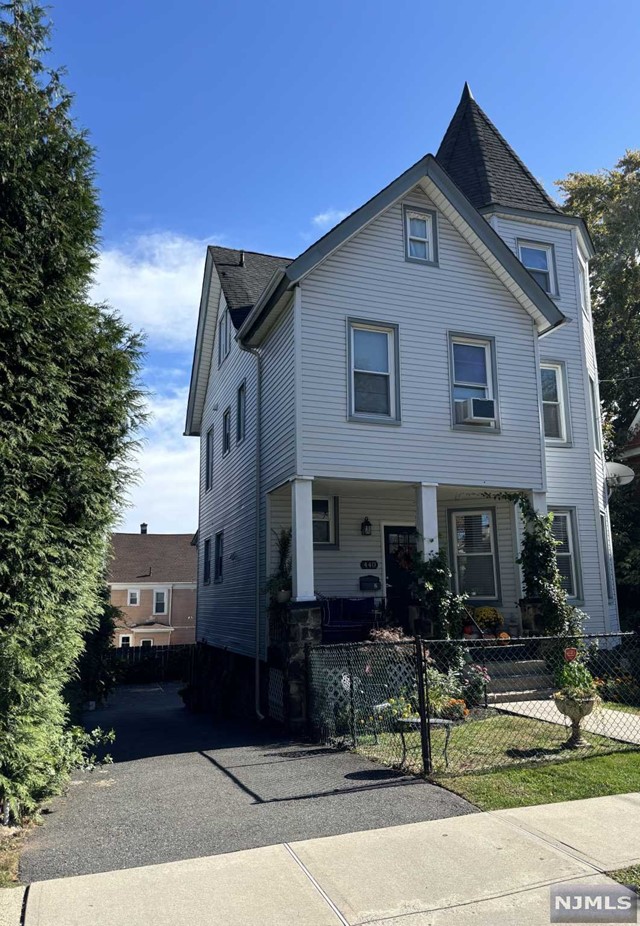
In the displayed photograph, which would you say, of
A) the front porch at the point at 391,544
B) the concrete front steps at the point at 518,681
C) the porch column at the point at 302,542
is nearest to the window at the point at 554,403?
the front porch at the point at 391,544

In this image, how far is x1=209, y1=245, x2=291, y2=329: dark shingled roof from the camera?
16.2 metres

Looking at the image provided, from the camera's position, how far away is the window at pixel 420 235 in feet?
42.5

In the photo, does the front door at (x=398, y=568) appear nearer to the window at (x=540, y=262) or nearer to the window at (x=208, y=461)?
the window at (x=540, y=262)

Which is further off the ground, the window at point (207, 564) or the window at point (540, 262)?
the window at point (540, 262)

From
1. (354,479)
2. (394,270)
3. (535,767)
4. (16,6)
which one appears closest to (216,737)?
(354,479)

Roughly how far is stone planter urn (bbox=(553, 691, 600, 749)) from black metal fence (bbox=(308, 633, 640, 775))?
0.04ft

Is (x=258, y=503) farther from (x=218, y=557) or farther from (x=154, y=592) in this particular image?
(x=154, y=592)

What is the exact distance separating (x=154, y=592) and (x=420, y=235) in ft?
114

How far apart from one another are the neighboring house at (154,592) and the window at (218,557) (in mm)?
24997

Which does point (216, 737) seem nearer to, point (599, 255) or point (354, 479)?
point (354, 479)

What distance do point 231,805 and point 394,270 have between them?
9.47m

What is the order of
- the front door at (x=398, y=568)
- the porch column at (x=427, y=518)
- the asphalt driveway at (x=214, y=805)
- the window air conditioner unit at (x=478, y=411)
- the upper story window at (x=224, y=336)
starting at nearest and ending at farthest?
the asphalt driveway at (x=214, y=805) → the porch column at (x=427, y=518) → the window air conditioner unit at (x=478, y=411) → the front door at (x=398, y=568) → the upper story window at (x=224, y=336)

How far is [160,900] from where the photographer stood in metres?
4.16

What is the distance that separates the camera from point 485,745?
788 centimetres
